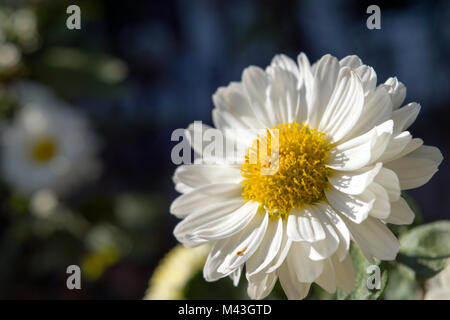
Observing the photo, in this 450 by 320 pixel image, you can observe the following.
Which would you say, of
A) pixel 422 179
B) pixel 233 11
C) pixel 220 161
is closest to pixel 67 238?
pixel 220 161

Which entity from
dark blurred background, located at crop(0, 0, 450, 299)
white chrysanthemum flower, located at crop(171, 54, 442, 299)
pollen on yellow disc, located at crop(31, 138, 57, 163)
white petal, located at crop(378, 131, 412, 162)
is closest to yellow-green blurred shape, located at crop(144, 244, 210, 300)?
white chrysanthemum flower, located at crop(171, 54, 442, 299)

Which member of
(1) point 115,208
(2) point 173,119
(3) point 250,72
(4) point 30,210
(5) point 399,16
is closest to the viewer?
(3) point 250,72

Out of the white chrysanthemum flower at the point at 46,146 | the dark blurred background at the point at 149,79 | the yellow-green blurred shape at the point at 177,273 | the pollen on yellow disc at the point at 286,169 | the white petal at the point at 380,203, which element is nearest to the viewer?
the white petal at the point at 380,203

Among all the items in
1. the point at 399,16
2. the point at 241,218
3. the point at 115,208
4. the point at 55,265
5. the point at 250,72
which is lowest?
the point at 55,265

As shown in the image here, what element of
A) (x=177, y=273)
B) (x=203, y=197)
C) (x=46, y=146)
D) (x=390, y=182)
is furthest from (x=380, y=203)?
(x=46, y=146)

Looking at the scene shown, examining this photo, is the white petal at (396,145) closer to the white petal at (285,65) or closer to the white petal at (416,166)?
the white petal at (416,166)

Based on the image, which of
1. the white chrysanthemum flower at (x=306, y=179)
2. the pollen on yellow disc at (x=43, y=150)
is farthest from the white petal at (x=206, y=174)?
the pollen on yellow disc at (x=43, y=150)
